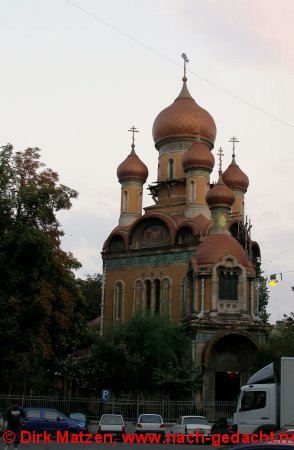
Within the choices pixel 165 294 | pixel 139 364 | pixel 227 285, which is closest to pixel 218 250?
pixel 227 285

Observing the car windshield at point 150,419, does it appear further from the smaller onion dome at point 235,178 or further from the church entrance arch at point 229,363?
the smaller onion dome at point 235,178

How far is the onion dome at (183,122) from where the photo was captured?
160 feet

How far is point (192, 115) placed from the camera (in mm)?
48938

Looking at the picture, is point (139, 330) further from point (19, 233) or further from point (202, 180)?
point (202, 180)

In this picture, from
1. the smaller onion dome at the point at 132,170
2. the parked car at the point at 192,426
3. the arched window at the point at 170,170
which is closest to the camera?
the parked car at the point at 192,426

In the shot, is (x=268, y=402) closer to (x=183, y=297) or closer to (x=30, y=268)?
(x=30, y=268)

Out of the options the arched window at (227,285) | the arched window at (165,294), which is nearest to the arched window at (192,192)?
the arched window at (165,294)

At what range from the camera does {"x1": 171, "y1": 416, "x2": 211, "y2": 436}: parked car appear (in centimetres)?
2327

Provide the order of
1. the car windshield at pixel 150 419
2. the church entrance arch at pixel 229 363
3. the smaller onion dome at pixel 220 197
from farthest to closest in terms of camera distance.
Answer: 1. the smaller onion dome at pixel 220 197
2. the church entrance arch at pixel 229 363
3. the car windshield at pixel 150 419

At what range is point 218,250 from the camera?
39.8 metres

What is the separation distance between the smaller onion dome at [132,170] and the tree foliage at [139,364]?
47.6 feet

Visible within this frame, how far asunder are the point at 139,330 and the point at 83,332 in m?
3.54

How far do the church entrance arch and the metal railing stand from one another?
4.07m

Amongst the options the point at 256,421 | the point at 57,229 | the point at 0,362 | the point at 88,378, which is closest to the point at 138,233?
the point at 88,378
